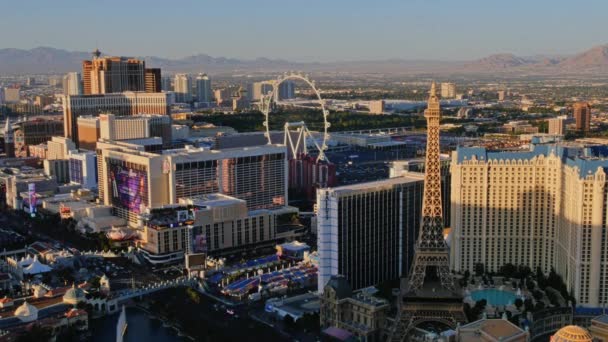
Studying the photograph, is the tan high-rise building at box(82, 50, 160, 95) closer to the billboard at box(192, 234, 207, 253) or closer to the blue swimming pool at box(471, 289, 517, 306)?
the billboard at box(192, 234, 207, 253)

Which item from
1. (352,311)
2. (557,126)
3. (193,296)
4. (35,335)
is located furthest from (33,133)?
(557,126)

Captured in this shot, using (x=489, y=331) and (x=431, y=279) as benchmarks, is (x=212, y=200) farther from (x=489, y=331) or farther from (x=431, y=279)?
(x=489, y=331)

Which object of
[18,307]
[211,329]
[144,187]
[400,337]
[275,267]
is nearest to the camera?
[400,337]

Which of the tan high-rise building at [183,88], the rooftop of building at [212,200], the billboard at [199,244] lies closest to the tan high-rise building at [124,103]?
the rooftop of building at [212,200]

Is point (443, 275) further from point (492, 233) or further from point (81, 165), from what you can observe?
point (81, 165)

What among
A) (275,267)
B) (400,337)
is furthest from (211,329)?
(275,267)

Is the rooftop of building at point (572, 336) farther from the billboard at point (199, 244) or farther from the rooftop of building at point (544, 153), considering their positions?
the billboard at point (199, 244)

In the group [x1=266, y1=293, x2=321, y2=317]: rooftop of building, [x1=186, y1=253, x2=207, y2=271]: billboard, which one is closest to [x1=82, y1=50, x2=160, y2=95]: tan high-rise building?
[x1=186, y1=253, x2=207, y2=271]: billboard
